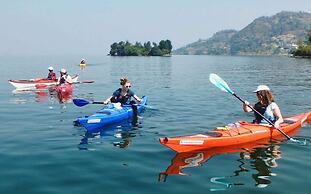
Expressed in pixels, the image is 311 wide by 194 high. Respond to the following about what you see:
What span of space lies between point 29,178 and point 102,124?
5.84 metres

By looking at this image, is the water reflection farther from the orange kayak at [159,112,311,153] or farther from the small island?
the small island

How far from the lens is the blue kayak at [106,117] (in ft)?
48.1

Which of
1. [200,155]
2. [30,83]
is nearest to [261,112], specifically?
[200,155]

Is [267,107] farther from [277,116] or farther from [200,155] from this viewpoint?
[200,155]

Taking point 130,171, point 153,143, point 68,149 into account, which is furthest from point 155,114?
point 130,171

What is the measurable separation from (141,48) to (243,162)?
169 metres

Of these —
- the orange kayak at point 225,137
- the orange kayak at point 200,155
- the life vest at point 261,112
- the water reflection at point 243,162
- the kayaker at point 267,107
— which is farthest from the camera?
the life vest at point 261,112

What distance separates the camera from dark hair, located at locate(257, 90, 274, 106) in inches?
525

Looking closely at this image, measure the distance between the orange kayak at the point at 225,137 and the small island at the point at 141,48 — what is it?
163 metres

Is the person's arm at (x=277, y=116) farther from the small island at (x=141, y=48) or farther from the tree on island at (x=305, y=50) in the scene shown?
the small island at (x=141, y=48)

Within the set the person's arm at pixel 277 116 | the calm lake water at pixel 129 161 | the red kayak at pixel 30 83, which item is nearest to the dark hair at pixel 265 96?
the person's arm at pixel 277 116

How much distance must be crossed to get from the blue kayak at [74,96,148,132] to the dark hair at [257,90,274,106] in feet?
19.3

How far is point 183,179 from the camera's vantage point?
31.7 feet

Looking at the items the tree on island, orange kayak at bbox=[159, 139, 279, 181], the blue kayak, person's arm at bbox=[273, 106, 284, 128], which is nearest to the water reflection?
orange kayak at bbox=[159, 139, 279, 181]
